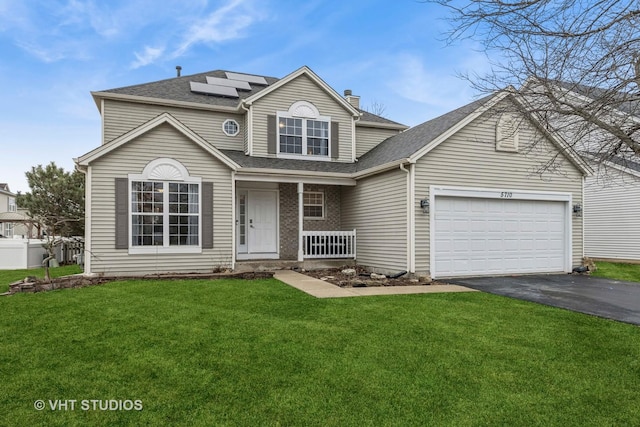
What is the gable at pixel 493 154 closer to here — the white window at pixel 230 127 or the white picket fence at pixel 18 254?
the white window at pixel 230 127

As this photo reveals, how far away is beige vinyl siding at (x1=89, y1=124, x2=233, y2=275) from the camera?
32.8 ft

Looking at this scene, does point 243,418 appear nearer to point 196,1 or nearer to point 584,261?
point 584,261

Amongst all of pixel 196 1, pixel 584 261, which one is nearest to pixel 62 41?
pixel 196 1

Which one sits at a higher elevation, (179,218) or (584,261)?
(179,218)

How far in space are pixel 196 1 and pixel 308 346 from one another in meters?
12.8

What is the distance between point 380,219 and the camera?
11875 mm

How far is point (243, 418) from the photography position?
301 centimetres

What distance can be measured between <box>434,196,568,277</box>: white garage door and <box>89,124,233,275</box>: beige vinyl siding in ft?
19.5

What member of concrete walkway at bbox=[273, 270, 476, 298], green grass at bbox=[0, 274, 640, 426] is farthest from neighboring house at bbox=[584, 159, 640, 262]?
green grass at bbox=[0, 274, 640, 426]

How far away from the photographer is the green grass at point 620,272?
452 inches

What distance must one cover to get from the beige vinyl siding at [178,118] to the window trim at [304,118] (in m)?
1.46

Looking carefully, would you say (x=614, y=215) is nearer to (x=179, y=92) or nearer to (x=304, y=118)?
(x=304, y=118)

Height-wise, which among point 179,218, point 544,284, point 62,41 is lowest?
point 544,284

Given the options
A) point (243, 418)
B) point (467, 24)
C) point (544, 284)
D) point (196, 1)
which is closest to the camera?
point (243, 418)
